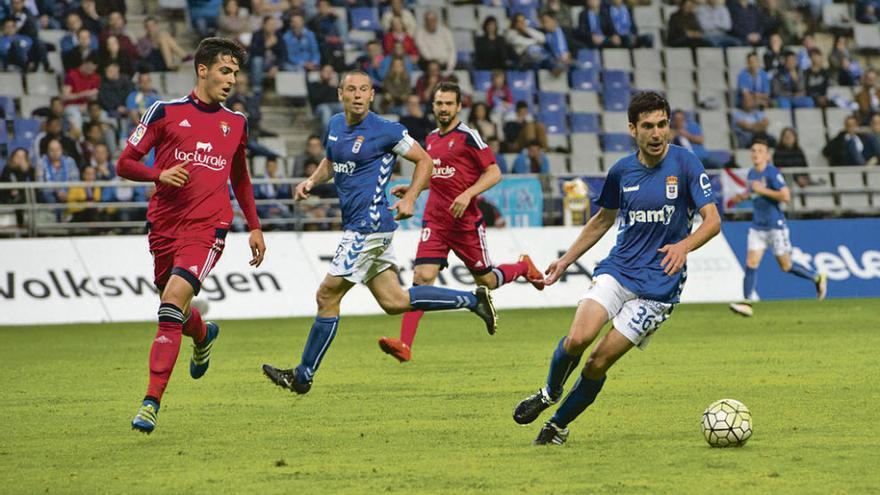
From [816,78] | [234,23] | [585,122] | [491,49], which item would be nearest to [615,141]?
[585,122]

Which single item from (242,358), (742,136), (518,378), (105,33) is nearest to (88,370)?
(242,358)

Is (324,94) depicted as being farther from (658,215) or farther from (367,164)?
(658,215)

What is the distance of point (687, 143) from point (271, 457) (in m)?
18.2

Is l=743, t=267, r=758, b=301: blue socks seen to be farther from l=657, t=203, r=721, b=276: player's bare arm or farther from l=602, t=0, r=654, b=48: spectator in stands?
l=657, t=203, r=721, b=276: player's bare arm

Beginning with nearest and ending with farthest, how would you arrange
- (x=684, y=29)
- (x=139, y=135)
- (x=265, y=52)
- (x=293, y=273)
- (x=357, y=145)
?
1. (x=139, y=135)
2. (x=357, y=145)
3. (x=293, y=273)
4. (x=265, y=52)
5. (x=684, y=29)

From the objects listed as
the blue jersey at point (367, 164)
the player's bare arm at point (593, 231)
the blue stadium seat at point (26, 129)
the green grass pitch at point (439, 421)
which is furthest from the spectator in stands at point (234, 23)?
the player's bare arm at point (593, 231)

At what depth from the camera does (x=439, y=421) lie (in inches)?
365

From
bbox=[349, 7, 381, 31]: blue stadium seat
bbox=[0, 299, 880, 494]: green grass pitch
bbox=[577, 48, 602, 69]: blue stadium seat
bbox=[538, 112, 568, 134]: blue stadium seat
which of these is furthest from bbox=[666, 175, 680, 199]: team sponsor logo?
bbox=[577, 48, 602, 69]: blue stadium seat

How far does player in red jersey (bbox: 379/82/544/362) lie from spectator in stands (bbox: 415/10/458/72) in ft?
38.2

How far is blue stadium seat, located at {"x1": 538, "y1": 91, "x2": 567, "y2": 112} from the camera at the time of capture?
26.1 m

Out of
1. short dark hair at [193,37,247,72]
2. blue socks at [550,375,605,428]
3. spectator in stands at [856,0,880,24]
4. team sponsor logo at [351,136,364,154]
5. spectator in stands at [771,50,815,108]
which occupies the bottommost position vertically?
spectator in stands at [771,50,815,108]

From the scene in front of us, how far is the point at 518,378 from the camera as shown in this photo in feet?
39.0

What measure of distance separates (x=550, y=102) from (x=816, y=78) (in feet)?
17.4

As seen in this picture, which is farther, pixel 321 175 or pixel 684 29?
pixel 684 29
